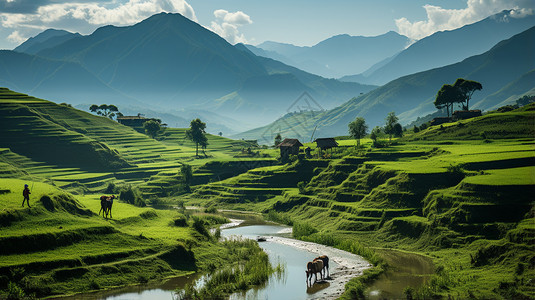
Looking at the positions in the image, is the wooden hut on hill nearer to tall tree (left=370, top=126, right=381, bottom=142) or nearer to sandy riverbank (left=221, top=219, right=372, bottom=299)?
tall tree (left=370, top=126, right=381, bottom=142)

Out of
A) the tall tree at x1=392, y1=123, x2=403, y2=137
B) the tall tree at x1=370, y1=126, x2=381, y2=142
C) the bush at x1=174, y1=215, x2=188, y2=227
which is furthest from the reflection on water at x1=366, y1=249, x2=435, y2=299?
the tall tree at x1=392, y1=123, x2=403, y2=137

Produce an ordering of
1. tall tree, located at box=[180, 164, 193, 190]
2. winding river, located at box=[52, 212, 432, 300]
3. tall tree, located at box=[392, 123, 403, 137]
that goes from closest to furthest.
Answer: winding river, located at box=[52, 212, 432, 300], tall tree, located at box=[392, 123, 403, 137], tall tree, located at box=[180, 164, 193, 190]

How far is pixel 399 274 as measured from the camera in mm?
62312

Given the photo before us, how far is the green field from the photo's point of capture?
176 feet

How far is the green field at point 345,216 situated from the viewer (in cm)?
5372

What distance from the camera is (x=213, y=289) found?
54.2 metres

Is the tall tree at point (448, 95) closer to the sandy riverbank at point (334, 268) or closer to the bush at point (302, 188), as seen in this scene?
the bush at point (302, 188)

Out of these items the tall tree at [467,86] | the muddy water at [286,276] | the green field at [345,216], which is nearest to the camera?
the green field at [345,216]

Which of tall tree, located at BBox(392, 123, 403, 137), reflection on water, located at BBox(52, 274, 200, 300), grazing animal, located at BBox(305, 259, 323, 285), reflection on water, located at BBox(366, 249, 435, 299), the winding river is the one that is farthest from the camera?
tall tree, located at BBox(392, 123, 403, 137)

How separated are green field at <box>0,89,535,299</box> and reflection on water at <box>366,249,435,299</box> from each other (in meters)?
1.67

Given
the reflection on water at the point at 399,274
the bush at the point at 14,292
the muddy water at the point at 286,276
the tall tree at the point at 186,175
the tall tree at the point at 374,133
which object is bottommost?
the reflection on water at the point at 399,274

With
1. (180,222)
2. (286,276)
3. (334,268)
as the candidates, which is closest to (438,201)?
(334,268)

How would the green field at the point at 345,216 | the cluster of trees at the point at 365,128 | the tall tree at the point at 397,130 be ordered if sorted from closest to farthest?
the green field at the point at 345,216
the cluster of trees at the point at 365,128
the tall tree at the point at 397,130

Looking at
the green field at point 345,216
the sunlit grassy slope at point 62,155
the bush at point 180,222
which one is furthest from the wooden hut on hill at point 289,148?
the bush at point 180,222
